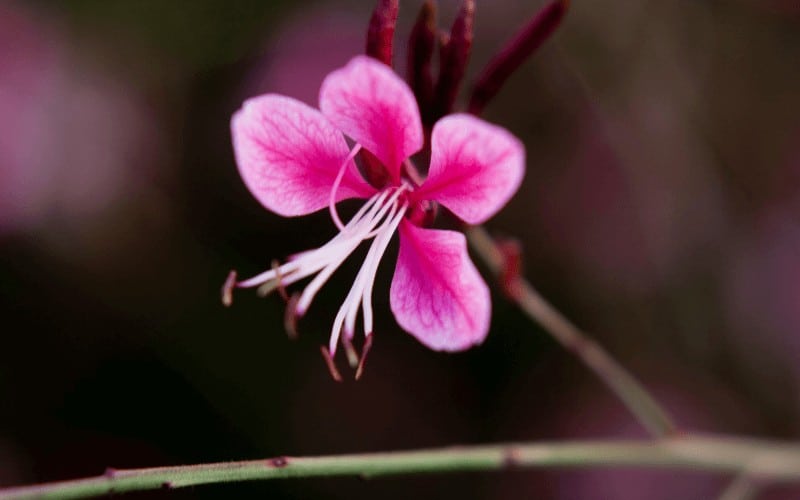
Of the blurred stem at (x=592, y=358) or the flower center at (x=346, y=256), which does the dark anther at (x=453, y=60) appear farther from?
the blurred stem at (x=592, y=358)

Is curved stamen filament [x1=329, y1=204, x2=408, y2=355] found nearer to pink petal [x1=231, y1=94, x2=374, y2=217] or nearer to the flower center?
the flower center

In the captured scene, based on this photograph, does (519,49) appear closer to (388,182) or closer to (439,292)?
(388,182)

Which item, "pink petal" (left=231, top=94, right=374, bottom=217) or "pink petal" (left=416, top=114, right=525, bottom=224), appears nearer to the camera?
"pink petal" (left=416, top=114, right=525, bottom=224)

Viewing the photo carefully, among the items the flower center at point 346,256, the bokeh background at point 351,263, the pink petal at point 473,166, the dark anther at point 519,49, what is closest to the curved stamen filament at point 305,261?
the flower center at point 346,256

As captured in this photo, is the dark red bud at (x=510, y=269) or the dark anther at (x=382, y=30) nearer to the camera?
the dark anther at (x=382, y=30)

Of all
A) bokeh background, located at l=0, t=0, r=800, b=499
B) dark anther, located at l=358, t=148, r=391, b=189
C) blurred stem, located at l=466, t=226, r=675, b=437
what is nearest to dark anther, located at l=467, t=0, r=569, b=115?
dark anther, located at l=358, t=148, r=391, b=189

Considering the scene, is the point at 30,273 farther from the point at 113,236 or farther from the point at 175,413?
the point at 175,413
